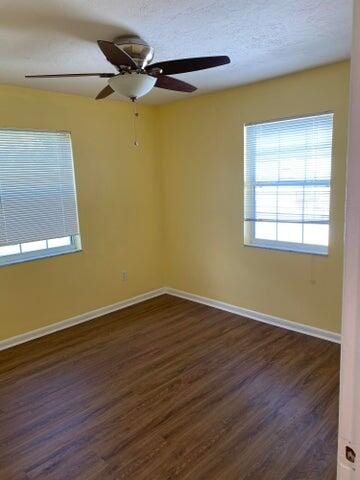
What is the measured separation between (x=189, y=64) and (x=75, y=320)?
3011mm

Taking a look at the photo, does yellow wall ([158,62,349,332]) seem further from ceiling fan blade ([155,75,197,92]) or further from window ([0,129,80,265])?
window ([0,129,80,265])

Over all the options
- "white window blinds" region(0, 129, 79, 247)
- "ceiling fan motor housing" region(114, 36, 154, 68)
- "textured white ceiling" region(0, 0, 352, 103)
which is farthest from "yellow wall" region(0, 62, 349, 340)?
"ceiling fan motor housing" region(114, 36, 154, 68)

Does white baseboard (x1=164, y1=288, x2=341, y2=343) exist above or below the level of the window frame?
below

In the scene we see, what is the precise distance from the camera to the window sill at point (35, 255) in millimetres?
3416

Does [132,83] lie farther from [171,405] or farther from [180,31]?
[171,405]

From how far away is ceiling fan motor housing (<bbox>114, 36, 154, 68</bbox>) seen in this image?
7.30ft

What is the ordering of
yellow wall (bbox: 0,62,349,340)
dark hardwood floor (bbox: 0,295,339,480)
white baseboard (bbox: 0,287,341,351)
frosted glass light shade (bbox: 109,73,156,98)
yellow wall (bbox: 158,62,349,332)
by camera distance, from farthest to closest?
white baseboard (bbox: 0,287,341,351), yellow wall (bbox: 0,62,349,340), yellow wall (bbox: 158,62,349,332), frosted glass light shade (bbox: 109,73,156,98), dark hardwood floor (bbox: 0,295,339,480)

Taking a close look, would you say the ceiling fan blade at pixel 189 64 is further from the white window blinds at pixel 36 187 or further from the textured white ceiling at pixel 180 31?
the white window blinds at pixel 36 187

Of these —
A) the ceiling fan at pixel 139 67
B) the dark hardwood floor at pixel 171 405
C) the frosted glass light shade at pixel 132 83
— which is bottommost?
the dark hardwood floor at pixel 171 405

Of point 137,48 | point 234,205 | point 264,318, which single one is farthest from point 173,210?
point 137,48

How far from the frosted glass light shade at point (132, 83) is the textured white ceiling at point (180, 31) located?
11.0 inches

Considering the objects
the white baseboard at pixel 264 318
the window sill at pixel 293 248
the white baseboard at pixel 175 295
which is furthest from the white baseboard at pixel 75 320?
the window sill at pixel 293 248

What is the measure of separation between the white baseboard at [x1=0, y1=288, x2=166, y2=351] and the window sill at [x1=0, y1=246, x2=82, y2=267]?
756mm

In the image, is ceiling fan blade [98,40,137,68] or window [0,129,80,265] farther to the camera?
window [0,129,80,265]
